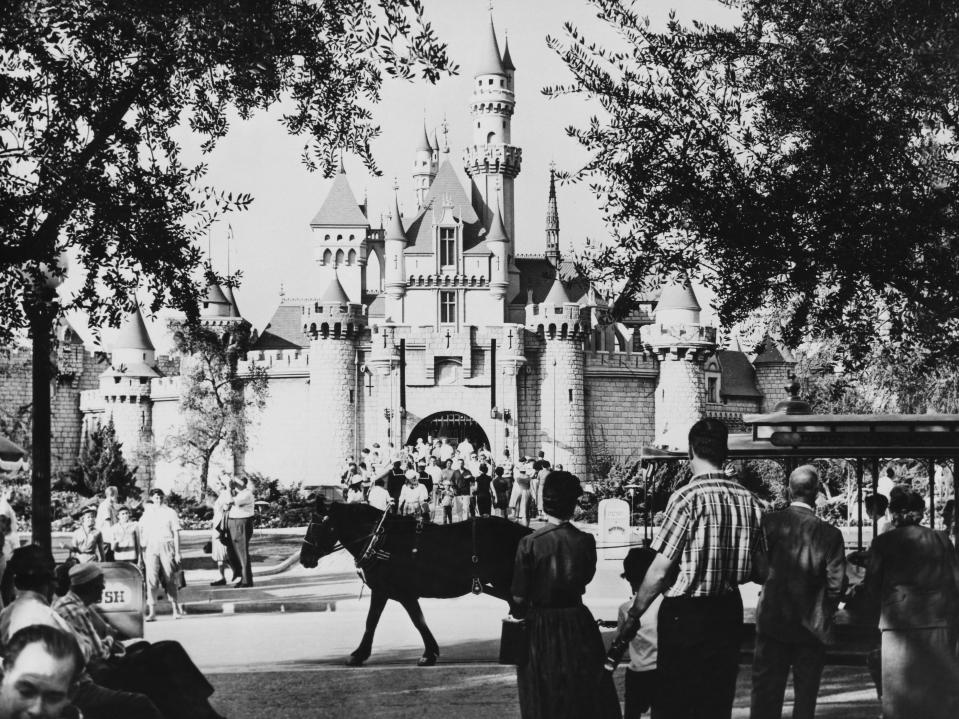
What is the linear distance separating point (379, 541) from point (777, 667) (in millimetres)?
4319

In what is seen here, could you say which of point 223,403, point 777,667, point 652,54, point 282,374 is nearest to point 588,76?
point 652,54

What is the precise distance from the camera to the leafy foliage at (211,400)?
176 feet

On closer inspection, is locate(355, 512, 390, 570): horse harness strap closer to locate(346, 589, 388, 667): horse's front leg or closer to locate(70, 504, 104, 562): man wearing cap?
locate(346, 589, 388, 667): horse's front leg

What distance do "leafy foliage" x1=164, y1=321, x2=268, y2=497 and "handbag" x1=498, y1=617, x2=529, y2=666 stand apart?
45.8 m

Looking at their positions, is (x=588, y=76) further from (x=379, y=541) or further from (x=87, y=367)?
(x=87, y=367)

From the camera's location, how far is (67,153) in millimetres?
9586

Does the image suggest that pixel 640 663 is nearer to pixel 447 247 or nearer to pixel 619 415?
pixel 619 415

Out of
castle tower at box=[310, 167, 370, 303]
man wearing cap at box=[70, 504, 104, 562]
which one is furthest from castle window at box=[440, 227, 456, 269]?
man wearing cap at box=[70, 504, 104, 562]

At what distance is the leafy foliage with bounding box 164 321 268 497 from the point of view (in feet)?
176

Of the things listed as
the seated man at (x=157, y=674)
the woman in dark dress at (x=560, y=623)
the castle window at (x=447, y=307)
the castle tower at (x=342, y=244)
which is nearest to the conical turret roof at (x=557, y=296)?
the castle window at (x=447, y=307)

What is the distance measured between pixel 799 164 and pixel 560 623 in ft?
18.0

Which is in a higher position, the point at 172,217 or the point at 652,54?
the point at 652,54

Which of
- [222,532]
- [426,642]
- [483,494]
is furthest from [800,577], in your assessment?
[483,494]

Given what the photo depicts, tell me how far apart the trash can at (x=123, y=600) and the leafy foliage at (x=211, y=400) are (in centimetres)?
4298
